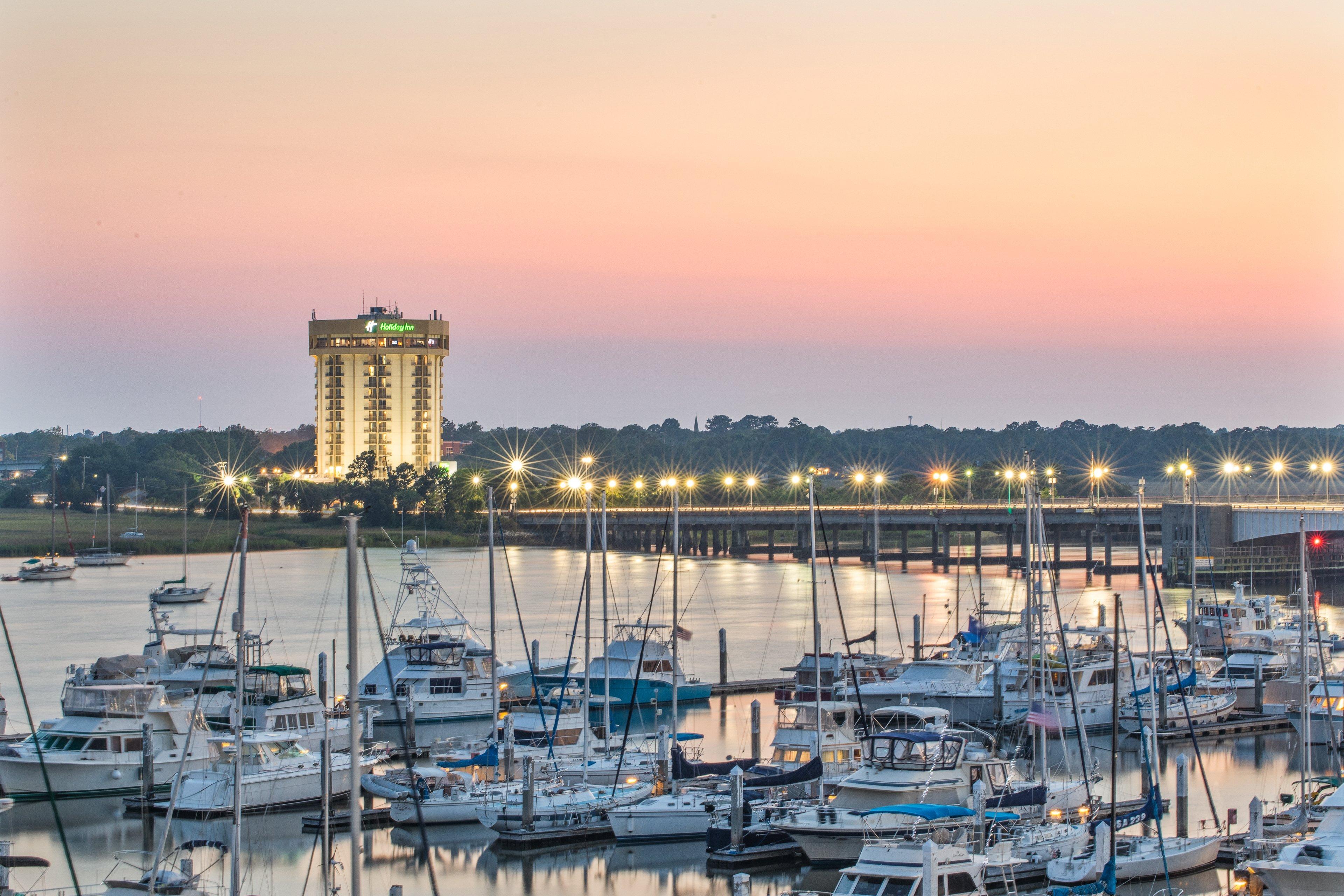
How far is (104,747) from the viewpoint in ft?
120

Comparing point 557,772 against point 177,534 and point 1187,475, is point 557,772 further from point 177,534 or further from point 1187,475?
point 177,534

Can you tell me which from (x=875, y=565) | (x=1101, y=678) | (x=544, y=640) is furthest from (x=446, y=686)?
(x=544, y=640)

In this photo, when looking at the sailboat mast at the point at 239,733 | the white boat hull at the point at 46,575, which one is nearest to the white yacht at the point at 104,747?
the sailboat mast at the point at 239,733

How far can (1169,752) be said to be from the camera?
4325cm

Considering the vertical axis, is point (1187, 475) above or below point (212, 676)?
above

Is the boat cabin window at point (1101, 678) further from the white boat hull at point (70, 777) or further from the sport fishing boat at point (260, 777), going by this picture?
the white boat hull at point (70, 777)

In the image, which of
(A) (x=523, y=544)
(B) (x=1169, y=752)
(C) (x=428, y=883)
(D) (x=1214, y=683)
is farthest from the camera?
(A) (x=523, y=544)

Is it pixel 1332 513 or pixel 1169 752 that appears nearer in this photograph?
pixel 1169 752

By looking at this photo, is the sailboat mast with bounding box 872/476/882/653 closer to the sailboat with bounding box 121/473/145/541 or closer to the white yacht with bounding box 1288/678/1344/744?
the white yacht with bounding box 1288/678/1344/744

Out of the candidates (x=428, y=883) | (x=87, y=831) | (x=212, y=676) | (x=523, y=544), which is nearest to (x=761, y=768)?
(x=428, y=883)

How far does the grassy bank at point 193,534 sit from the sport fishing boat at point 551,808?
409 feet

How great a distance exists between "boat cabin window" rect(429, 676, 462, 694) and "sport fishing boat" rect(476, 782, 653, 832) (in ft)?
50.4

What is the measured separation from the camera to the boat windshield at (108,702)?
36750 mm

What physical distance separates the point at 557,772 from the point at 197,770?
820 centimetres
